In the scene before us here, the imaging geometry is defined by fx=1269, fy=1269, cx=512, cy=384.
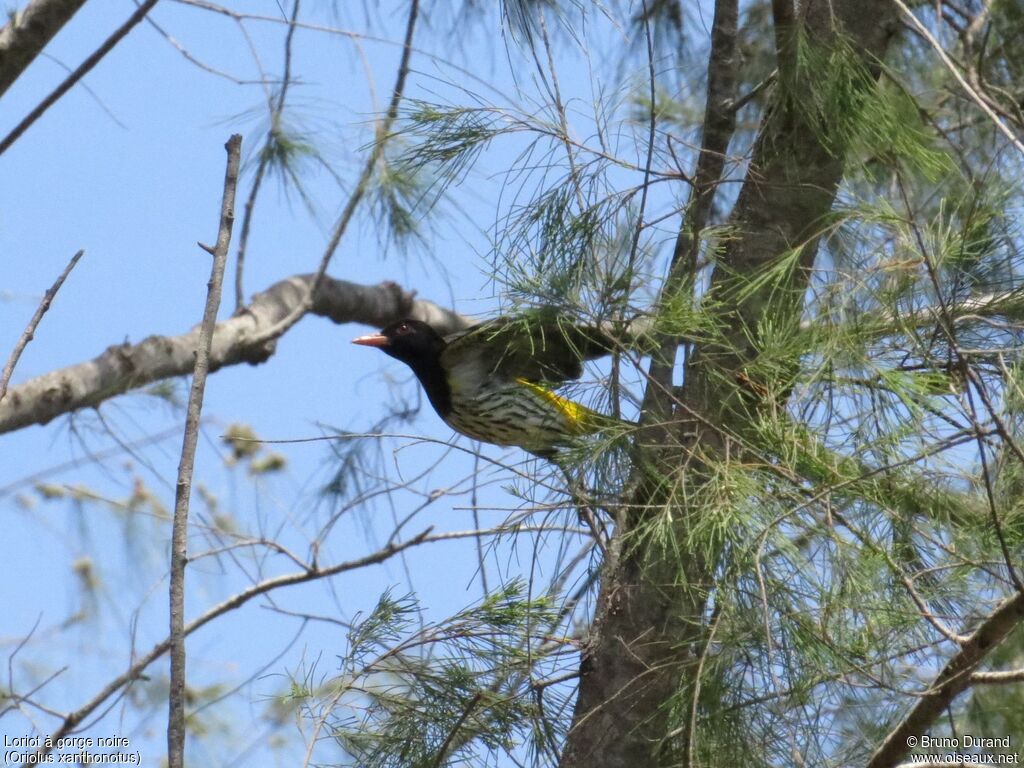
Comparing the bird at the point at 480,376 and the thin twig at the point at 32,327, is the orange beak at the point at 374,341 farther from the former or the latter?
the thin twig at the point at 32,327

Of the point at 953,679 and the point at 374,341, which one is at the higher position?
the point at 374,341

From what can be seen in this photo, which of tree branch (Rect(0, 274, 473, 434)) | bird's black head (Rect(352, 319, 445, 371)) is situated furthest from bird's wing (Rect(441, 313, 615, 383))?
tree branch (Rect(0, 274, 473, 434))

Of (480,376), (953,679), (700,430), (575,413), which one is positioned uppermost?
(480,376)

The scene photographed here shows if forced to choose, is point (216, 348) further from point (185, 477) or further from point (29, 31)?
point (185, 477)

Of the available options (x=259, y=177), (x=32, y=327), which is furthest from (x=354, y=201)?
(x=32, y=327)

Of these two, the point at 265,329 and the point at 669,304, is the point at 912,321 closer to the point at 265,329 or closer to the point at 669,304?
the point at 669,304

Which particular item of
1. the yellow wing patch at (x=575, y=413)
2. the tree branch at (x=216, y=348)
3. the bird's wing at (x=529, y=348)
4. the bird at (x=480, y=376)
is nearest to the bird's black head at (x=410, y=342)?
the bird at (x=480, y=376)

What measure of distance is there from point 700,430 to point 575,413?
42 cm

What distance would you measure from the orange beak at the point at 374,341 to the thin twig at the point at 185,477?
98.8 inches

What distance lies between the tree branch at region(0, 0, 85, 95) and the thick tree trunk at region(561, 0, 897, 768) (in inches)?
64.3

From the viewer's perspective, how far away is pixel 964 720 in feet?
10.1

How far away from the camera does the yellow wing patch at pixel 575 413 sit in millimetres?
2527

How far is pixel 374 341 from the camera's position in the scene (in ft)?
15.1

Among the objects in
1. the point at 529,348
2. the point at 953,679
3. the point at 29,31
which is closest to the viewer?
the point at 953,679
